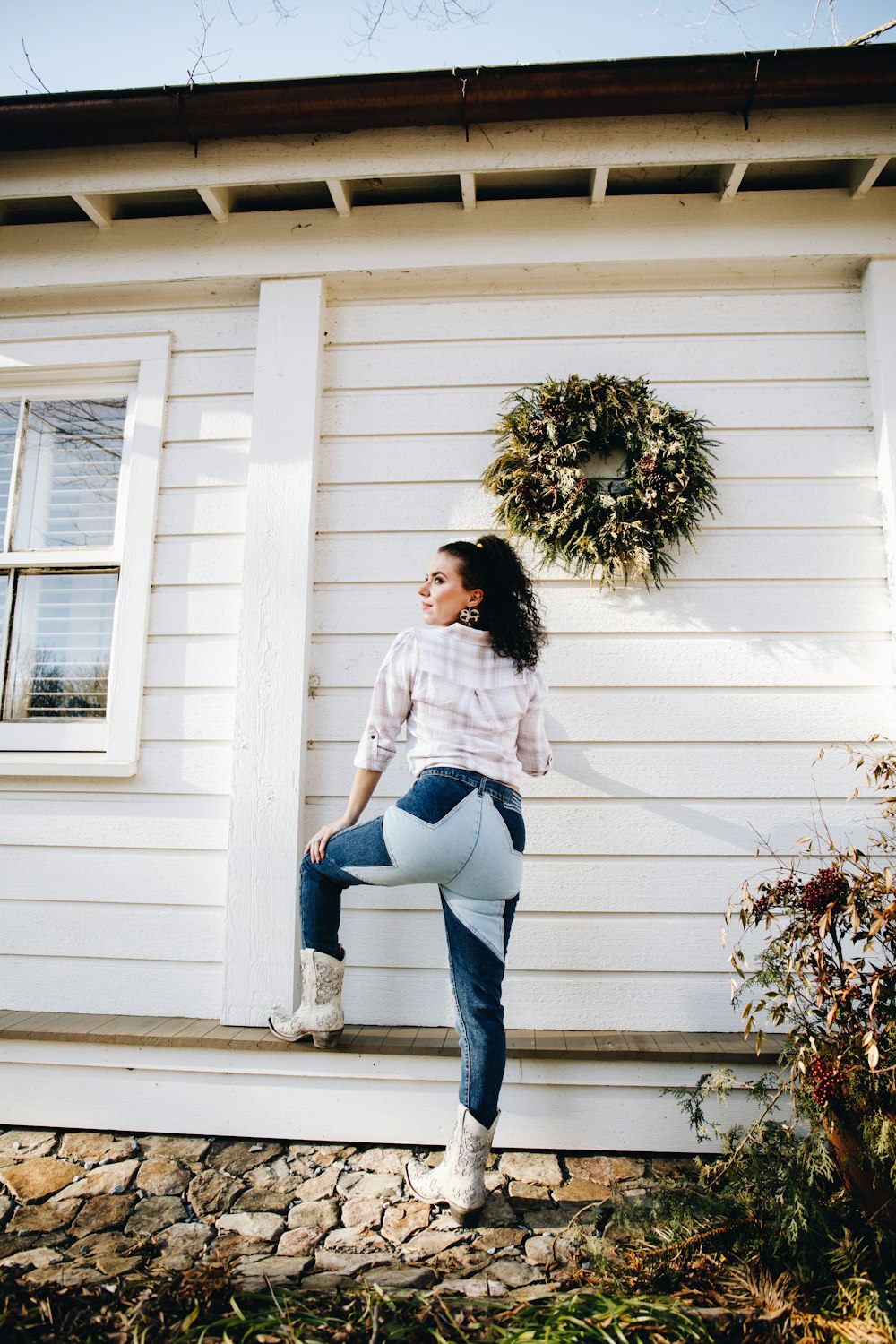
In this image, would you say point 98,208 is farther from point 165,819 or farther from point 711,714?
point 711,714

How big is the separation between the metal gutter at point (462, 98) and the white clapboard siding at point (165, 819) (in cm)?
84

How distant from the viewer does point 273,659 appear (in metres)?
2.69

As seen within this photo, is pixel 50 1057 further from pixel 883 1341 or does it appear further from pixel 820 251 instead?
pixel 820 251

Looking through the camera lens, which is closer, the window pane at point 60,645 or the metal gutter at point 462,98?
the metal gutter at point 462,98

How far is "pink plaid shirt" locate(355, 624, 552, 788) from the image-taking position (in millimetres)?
2045

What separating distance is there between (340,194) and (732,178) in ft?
4.52

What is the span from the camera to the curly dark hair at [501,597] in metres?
2.13

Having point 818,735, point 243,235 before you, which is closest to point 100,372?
point 243,235

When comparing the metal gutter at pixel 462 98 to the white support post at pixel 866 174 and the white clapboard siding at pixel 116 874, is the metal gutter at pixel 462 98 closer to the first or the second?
the white support post at pixel 866 174

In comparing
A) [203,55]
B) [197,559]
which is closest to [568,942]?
[197,559]

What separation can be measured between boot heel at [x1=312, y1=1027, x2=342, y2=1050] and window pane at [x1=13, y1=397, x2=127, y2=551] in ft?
6.45

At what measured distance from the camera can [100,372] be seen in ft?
10.0

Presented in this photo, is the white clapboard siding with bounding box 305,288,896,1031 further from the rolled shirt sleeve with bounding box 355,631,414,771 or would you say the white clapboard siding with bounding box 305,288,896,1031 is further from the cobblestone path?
the rolled shirt sleeve with bounding box 355,631,414,771

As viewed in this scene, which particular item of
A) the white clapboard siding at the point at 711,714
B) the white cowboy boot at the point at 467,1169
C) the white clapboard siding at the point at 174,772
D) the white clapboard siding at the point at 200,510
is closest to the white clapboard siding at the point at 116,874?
the white clapboard siding at the point at 174,772
